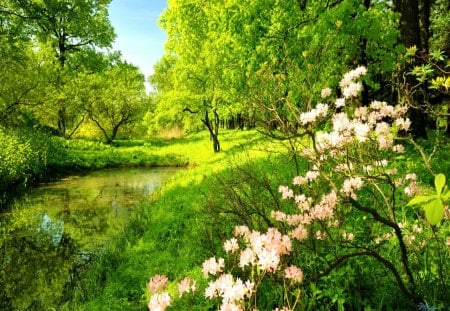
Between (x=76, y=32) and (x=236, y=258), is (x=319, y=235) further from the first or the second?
(x=76, y=32)

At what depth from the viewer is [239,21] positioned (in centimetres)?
1116

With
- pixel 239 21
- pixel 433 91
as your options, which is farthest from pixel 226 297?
pixel 433 91

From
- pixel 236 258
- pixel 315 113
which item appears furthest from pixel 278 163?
pixel 315 113

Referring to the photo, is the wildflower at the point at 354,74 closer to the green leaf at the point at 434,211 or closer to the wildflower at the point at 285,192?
the wildflower at the point at 285,192

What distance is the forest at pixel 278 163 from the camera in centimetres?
318

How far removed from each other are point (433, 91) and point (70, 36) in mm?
31298

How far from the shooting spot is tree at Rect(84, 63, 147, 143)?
29516 mm

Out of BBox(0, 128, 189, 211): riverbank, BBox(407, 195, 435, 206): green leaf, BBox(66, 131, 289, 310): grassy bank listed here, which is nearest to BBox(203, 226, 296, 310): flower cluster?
BBox(407, 195, 435, 206): green leaf

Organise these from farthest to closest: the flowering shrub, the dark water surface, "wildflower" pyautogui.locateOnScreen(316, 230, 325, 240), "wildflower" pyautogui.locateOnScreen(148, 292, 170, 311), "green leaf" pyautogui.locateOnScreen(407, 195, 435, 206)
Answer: the dark water surface < "wildflower" pyautogui.locateOnScreen(316, 230, 325, 240) < the flowering shrub < "wildflower" pyautogui.locateOnScreen(148, 292, 170, 311) < "green leaf" pyautogui.locateOnScreen(407, 195, 435, 206)

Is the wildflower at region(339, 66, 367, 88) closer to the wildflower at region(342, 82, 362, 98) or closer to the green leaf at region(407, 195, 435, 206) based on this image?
the wildflower at region(342, 82, 362, 98)

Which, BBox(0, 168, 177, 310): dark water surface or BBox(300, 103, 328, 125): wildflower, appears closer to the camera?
BBox(300, 103, 328, 125): wildflower

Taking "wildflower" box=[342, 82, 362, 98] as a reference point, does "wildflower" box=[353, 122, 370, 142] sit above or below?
below

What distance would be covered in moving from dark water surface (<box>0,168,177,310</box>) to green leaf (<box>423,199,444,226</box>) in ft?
21.4

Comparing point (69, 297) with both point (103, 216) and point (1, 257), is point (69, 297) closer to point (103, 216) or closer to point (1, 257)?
point (1, 257)
